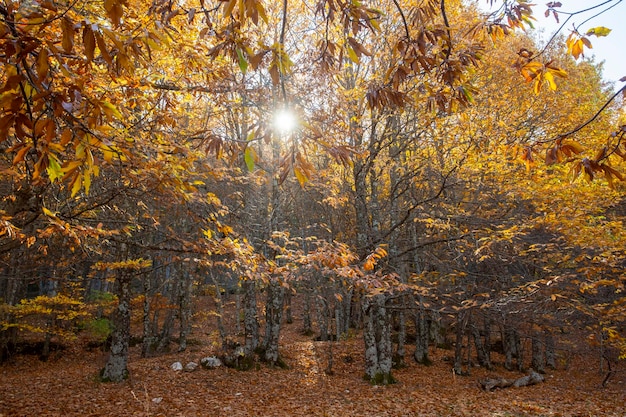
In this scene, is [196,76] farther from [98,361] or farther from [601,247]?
[98,361]

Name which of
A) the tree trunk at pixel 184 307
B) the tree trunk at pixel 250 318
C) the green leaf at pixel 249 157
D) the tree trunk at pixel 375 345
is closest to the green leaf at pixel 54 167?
the green leaf at pixel 249 157

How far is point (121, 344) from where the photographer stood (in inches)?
418

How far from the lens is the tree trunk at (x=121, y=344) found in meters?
10.4

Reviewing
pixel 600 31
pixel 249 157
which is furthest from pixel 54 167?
pixel 600 31

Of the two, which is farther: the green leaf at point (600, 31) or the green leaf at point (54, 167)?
the green leaf at point (600, 31)

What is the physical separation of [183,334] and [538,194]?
14.2 metres

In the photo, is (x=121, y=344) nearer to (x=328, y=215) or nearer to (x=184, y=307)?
(x=184, y=307)

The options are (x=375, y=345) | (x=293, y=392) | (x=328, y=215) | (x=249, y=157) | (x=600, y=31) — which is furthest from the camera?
(x=328, y=215)

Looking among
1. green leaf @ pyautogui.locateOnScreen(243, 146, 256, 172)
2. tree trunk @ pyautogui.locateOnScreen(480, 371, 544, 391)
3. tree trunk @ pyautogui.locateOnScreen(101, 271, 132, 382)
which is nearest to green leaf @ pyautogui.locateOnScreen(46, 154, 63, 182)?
green leaf @ pyautogui.locateOnScreen(243, 146, 256, 172)

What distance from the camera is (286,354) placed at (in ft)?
46.0

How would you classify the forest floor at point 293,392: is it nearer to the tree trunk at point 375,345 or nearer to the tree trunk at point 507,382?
the tree trunk at point 507,382

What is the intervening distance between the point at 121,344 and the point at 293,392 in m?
5.20

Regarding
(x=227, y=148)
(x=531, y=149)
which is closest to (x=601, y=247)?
(x=531, y=149)

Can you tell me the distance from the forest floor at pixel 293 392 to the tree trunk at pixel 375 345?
40 cm
